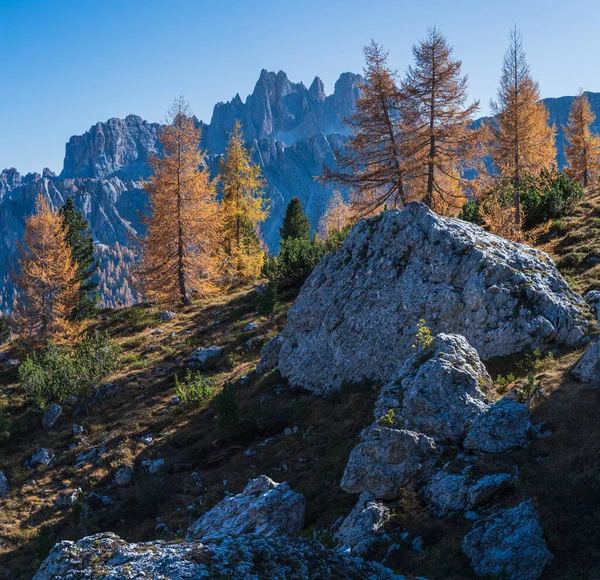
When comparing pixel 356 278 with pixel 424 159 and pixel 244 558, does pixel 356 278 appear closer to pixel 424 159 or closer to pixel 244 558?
pixel 424 159

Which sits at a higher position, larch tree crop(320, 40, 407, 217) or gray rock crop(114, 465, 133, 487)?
larch tree crop(320, 40, 407, 217)

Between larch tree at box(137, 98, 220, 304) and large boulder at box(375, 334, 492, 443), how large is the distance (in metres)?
23.4

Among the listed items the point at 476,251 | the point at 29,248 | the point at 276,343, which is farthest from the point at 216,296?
the point at 476,251

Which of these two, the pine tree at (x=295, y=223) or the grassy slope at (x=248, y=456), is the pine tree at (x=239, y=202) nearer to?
the pine tree at (x=295, y=223)

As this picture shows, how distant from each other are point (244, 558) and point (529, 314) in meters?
10.9

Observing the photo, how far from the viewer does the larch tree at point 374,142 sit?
24.0 metres

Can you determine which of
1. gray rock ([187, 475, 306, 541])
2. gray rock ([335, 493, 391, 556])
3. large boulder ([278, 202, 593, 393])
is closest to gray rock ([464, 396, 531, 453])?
gray rock ([335, 493, 391, 556])

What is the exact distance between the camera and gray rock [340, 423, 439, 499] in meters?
8.06

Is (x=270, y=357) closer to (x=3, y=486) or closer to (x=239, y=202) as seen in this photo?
(x=3, y=486)

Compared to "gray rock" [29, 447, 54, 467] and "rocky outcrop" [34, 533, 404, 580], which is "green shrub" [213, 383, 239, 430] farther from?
"rocky outcrop" [34, 533, 404, 580]

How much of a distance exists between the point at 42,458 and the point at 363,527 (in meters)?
14.1

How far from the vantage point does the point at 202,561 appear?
15.2 feet

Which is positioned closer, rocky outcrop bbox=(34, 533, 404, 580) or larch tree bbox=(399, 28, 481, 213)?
rocky outcrop bbox=(34, 533, 404, 580)

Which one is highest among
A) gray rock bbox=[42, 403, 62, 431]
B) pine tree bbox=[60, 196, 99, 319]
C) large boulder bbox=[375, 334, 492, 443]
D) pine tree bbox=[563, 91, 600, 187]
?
pine tree bbox=[563, 91, 600, 187]
